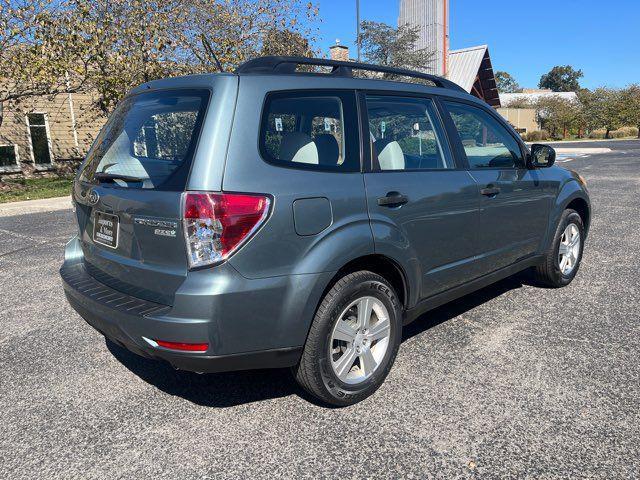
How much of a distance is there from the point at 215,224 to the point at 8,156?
739 inches

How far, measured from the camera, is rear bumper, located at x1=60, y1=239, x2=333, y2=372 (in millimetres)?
2336

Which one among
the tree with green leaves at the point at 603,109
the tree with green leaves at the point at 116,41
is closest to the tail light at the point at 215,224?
the tree with green leaves at the point at 116,41

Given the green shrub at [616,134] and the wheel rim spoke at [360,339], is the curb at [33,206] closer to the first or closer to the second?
the wheel rim spoke at [360,339]

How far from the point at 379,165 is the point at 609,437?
73.2 inches

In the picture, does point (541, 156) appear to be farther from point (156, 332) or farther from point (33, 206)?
point (33, 206)

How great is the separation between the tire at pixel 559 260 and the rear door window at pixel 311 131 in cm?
262

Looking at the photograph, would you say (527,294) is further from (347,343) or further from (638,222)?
(638,222)

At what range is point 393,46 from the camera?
1175 inches

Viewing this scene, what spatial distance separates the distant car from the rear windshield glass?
11mm

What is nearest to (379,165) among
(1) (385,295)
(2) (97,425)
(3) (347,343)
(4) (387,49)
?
(1) (385,295)

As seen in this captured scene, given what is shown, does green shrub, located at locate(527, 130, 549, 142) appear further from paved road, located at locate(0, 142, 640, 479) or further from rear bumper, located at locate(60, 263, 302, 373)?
rear bumper, located at locate(60, 263, 302, 373)

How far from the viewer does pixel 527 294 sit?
4789 mm

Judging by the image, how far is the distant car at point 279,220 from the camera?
2.37m

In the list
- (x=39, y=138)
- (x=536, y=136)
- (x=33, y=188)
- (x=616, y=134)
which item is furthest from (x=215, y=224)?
(x=616, y=134)
